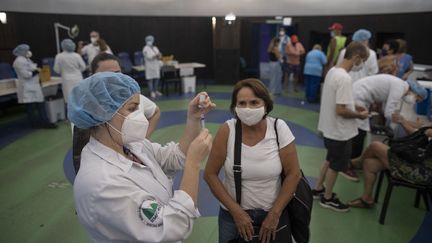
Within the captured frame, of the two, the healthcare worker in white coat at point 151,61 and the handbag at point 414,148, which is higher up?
the healthcare worker in white coat at point 151,61

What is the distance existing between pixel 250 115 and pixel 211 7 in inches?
381

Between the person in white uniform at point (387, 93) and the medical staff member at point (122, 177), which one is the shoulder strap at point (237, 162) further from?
the person in white uniform at point (387, 93)

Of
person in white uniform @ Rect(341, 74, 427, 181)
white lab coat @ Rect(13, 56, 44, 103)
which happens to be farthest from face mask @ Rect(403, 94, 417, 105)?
white lab coat @ Rect(13, 56, 44, 103)

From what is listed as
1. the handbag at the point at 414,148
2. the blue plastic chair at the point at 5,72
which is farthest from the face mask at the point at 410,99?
the blue plastic chair at the point at 5,72

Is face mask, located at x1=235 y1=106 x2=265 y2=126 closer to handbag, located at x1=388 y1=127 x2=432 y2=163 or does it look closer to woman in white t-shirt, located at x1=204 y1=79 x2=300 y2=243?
woman in white t-shirt, located at x1=204 y1=79 x2=300 y2=243

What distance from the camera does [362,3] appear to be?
9164 mm

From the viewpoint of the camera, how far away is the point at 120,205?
1.10 meters

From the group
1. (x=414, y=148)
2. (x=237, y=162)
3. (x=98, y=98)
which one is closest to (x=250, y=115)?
(x=237, y=162)

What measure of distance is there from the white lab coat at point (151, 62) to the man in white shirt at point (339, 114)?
6.14 metres

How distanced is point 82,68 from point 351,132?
17.5 feet

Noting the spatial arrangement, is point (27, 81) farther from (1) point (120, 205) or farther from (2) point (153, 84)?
(1) point (120, 205)

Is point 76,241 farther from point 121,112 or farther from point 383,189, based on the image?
point 383,189

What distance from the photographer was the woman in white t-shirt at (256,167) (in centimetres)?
196

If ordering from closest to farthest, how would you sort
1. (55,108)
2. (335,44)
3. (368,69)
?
(368,69), (55,108), (335,44)
